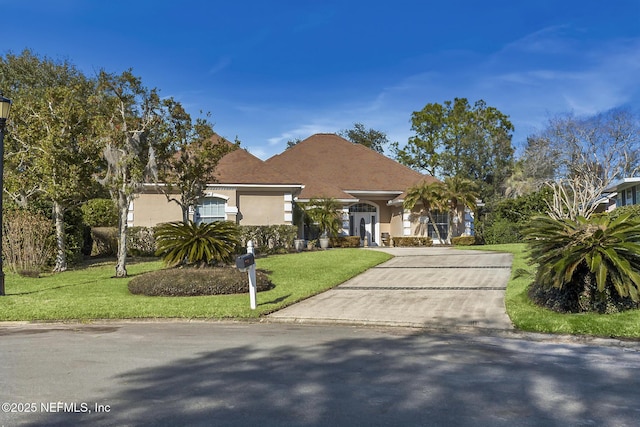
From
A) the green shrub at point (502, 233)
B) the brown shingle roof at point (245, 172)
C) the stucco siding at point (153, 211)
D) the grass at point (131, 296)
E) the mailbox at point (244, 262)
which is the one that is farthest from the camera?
the green shrub at point (502, 233)

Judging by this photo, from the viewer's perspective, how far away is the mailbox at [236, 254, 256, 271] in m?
10.3

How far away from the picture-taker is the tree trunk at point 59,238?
17.6 metres

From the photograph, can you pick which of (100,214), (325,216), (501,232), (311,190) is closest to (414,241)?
(501,232)

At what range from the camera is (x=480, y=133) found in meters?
46.2

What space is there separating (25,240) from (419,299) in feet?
42.9

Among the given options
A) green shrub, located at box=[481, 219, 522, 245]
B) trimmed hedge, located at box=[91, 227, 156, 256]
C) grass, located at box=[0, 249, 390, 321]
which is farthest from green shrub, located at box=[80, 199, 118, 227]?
green shrub, located at box=[481, 219, 522, 245]

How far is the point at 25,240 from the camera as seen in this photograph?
17281mm

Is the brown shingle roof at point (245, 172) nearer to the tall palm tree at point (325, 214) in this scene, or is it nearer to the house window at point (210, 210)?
the house window at point (210, 210)

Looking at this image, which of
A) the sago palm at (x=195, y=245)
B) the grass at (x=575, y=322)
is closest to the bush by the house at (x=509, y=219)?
the sago palm at (x=195, y=245)

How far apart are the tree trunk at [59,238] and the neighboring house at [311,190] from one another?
7.07m

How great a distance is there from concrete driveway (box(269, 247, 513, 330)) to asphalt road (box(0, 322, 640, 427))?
1148mm

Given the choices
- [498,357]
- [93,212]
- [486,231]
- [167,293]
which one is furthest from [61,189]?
[486,231]

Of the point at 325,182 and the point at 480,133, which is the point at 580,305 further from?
the point at 480,133

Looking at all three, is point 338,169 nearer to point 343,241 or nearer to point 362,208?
point 362,208
